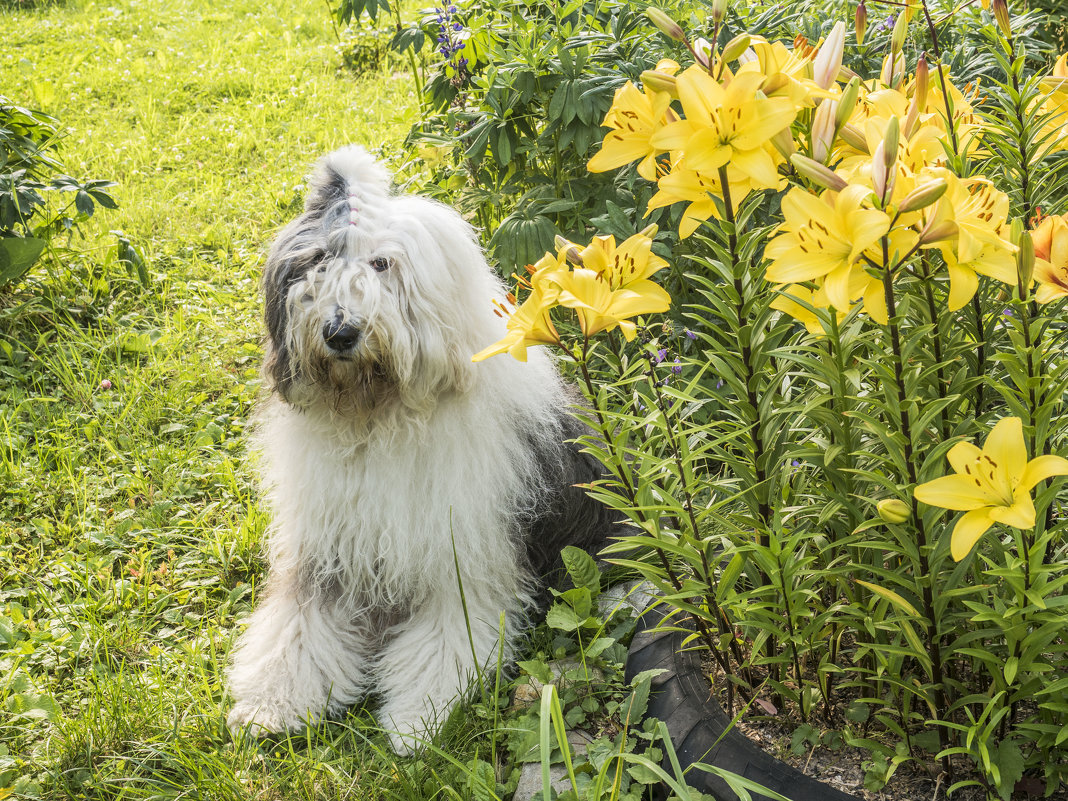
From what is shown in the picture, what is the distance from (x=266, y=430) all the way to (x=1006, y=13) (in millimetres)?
2162

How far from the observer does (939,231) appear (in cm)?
107

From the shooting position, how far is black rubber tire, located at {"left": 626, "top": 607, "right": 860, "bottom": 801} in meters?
1.62

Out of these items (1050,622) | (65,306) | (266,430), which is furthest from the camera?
(65,306)

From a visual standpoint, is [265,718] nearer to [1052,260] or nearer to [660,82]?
[660,82]

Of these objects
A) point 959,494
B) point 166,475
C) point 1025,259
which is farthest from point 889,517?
point 166,475

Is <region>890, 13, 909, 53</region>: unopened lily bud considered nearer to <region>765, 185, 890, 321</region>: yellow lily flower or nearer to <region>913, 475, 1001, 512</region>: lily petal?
<region>765, 185, 890, 321</region>: yellow lily flower

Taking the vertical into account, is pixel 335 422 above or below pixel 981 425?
below

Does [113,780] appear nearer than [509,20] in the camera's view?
Yes

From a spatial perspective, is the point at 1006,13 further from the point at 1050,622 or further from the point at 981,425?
the point at 1050,622

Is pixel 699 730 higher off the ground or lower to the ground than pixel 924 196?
lower

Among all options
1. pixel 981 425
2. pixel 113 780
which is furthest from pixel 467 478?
pixel 981 425

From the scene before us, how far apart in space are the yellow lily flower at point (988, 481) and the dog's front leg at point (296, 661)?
71.0 inches

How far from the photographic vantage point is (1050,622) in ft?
4.35

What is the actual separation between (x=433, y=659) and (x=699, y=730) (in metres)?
0.97
